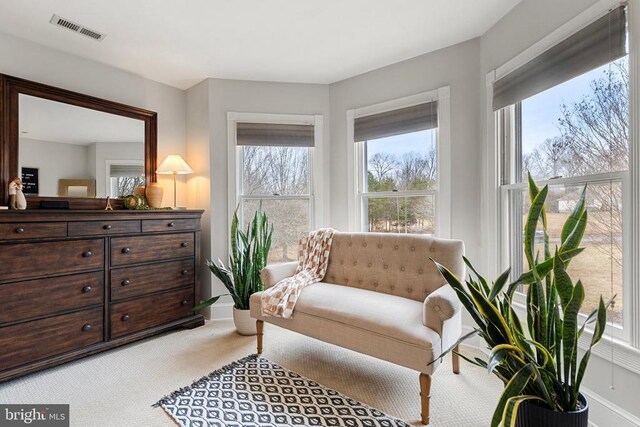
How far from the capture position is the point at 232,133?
10.9 feet

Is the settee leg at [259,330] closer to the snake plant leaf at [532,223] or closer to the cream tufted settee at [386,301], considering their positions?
the cream tufted settee at [386,301]

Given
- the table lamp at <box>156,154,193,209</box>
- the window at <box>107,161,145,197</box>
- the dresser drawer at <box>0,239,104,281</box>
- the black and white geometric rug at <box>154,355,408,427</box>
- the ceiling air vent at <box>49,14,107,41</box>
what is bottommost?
the black and white geometric rug at <box>154,355,408,427</box>

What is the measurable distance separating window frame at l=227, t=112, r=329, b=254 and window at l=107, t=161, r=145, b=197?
0.89m

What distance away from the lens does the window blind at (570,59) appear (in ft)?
5.00

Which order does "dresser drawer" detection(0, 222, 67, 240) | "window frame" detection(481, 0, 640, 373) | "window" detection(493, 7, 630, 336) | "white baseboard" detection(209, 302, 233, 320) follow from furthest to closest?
"white baseboard" detection(209, 302, 233, 320) → "dresser drawer" detection(0, 222, 67, 240) → "window" detection(493, 7, 630, 336) → "window frame" detection(481, 0, 640, 373)

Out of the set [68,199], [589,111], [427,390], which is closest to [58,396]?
[68,199]

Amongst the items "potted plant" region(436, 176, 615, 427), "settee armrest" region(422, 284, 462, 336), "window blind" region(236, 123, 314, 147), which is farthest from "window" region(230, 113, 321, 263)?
"potted plant" region(436, 176, 615, 427)

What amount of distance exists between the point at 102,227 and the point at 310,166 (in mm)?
2021

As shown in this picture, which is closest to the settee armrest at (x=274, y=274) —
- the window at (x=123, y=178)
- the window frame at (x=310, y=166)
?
the window frame at (x=310, y=166)

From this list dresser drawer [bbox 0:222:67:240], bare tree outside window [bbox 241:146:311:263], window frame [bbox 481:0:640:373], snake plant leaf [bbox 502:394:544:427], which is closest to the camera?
snake plant leaf [bbox 502:394:544:427]

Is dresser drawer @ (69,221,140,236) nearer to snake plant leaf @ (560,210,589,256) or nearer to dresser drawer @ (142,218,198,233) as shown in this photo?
dresser drawer @ (142,218,198,233)

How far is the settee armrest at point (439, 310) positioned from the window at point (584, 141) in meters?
0.80

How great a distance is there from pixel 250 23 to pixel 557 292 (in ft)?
8.35

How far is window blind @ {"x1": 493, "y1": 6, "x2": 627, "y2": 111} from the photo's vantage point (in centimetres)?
152
